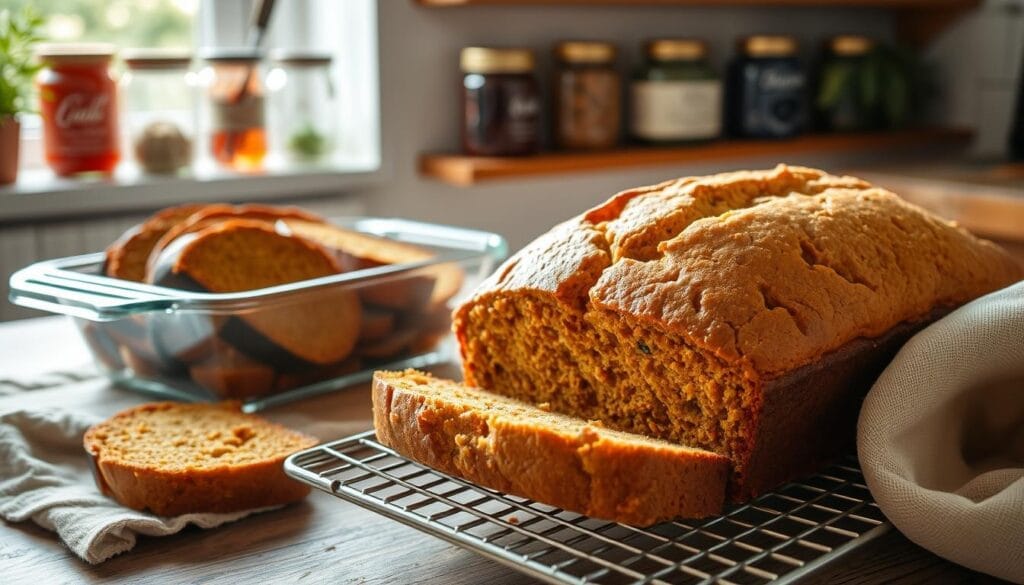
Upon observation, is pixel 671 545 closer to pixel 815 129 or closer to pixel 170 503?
pixel 170 503

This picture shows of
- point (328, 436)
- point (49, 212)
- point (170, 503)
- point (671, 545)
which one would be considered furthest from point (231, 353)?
point (49, 212)

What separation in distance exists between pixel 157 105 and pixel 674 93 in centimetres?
130

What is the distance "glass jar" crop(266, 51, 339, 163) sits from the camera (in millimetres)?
2473

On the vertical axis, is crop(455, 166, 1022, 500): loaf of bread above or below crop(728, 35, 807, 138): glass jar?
below

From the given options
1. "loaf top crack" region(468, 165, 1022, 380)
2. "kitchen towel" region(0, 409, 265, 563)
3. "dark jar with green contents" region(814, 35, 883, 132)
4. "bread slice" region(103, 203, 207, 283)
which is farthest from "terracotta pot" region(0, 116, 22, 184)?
"dark jar with green contents" region(814, 35, 883, 132)

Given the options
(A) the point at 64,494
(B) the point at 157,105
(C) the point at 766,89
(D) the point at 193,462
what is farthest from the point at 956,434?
(C) the point at 766,89

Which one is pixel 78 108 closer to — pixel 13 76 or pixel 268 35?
pixel 13 76

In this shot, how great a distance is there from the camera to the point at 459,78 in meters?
2.72

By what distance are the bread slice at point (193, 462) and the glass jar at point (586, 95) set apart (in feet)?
5.56

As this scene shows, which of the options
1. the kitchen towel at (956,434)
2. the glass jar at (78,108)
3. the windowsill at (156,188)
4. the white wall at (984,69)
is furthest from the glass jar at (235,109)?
the white wall at (984,69)

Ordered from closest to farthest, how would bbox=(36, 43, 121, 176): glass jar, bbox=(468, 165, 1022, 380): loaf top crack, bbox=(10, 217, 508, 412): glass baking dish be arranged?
bbox=(468, 165, 1022, 380): loaf top crack
bbox=(10, 217, 508, 412): glass baking dish
bbox=(36, 43, 121, 176): glass jar

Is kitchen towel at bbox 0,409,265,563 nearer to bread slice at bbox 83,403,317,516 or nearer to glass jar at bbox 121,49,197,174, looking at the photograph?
bread slice at bbox 83,403,317,516

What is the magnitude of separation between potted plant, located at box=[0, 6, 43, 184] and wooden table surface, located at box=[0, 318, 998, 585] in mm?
1387

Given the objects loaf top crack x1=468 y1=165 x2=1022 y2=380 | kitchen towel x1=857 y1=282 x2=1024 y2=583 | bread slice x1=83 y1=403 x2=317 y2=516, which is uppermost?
loaf top crack x1=468 y1=165 x2=1022 y2=380
